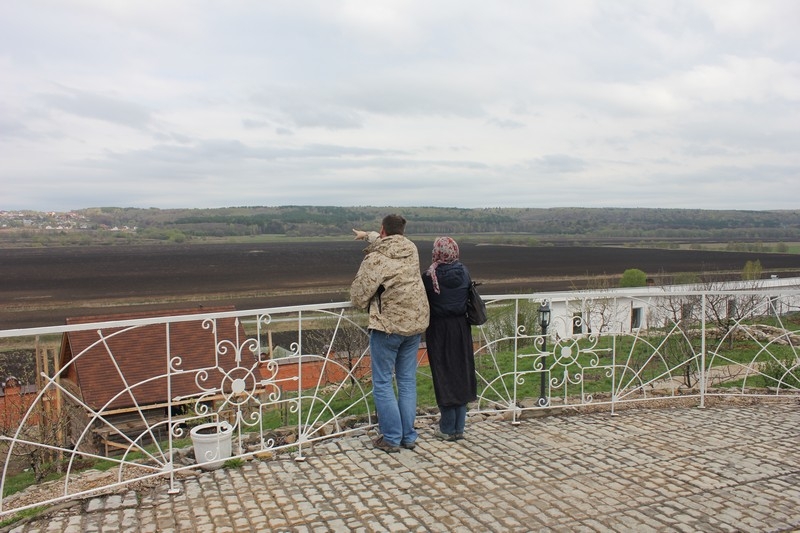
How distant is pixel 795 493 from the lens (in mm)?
3854

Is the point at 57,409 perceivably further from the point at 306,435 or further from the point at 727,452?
the point at 727,452

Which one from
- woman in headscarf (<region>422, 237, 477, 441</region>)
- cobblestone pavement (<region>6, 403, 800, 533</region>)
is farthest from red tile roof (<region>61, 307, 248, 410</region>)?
cobblestone pavement (<region>6, 403, 800, 533</region>)

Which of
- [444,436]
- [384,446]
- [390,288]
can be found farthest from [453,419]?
[390,288]

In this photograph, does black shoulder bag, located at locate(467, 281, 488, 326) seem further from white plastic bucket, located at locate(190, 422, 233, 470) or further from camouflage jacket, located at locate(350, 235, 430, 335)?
white plastic bucket, located at locate(190, 422, 233, 470)

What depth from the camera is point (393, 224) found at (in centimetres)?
450

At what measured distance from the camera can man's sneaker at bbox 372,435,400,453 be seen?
15.1ft

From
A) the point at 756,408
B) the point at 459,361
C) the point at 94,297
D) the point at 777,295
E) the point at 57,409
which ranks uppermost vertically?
the point at 777,295

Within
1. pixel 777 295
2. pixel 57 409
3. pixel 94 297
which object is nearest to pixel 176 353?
pixel 57 409

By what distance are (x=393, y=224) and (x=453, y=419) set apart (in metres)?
1.68

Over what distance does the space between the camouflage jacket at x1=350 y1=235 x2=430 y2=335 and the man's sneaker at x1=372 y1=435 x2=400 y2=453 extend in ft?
3.02

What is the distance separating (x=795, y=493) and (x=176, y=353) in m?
9.60

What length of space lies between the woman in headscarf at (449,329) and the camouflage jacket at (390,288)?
0.83 feet

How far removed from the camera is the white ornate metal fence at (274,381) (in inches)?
166

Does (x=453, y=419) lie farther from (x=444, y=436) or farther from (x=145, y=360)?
(x=145, y=360)
